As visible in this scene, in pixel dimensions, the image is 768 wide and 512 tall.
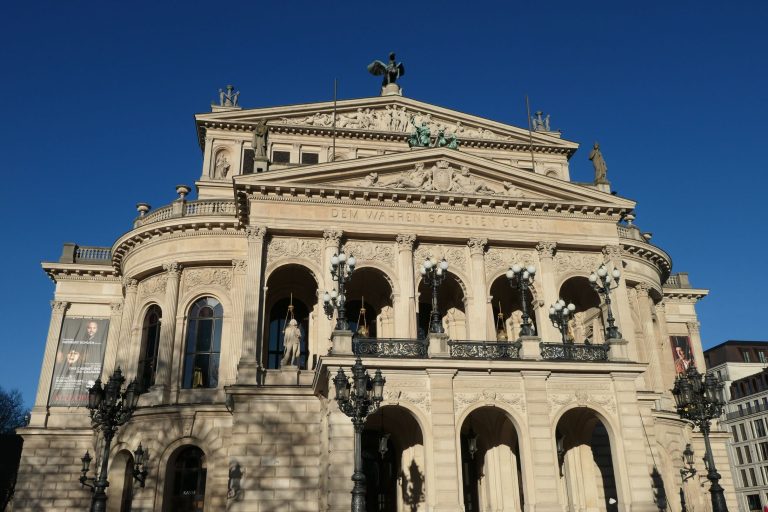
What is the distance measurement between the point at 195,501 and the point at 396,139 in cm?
2158

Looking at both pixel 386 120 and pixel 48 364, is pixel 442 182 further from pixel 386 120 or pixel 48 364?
pixel 48 364

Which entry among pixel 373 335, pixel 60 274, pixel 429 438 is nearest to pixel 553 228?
pixel 373 335

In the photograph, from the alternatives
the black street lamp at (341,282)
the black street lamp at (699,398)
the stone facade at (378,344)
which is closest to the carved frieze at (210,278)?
the stone facade at (378,344)

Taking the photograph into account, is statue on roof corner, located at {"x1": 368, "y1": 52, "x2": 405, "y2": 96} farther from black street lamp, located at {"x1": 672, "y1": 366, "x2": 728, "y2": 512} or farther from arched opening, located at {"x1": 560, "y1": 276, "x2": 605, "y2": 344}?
black street lamp, located at {"x1": 672, "y1": 366, "x2": 728, "y2": 512}

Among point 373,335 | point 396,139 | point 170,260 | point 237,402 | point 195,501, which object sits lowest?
point 195,501

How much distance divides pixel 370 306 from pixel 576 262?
9.79m

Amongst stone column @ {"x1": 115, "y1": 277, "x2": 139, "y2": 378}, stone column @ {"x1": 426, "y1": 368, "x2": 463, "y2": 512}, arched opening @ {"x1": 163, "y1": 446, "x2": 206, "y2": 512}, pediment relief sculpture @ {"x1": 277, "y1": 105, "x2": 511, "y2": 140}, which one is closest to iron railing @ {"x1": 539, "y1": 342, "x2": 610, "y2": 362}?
stone column @ {"x1": 426, "y1": 368, "x2": 463, "y2": 512}

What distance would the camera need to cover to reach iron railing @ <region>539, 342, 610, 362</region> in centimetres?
2475

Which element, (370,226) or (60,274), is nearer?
(370,226)

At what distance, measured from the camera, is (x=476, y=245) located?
2964 cm

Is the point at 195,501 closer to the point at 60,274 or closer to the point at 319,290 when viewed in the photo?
the point at 319,290

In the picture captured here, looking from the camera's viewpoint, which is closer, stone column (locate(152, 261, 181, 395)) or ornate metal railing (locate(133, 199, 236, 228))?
stone column (locate(152, 261, 181, 395))

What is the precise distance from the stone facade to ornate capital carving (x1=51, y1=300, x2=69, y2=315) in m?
0.12

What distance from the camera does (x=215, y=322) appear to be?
3133 cm
